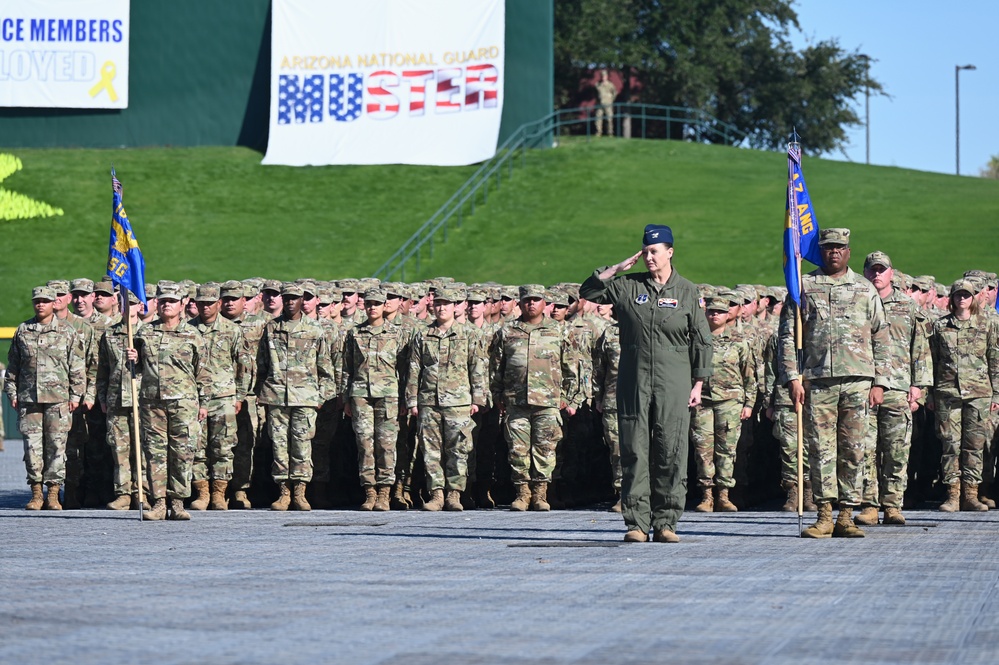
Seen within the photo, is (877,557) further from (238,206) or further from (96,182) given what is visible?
(96,182)

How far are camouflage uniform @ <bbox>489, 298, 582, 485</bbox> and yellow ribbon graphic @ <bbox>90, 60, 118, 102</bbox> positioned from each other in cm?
2802

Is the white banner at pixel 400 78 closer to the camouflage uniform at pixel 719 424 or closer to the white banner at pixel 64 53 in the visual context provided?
the white banner at pixel 64 53

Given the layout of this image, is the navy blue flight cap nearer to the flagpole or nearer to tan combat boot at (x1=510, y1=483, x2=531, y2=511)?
tan combat boot at (x1=510, y1=483, x2=531, y2=511)

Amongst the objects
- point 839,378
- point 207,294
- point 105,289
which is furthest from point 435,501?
point 839,378

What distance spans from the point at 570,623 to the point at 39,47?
35.9 meters

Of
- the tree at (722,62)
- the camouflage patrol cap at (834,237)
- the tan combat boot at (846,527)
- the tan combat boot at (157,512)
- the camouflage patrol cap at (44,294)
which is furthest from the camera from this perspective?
the tree at (722,62)

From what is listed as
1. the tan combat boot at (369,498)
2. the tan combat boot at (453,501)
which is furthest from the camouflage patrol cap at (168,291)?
the tan combat boot at (453,501)

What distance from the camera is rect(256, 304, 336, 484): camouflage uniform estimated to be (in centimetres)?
1656

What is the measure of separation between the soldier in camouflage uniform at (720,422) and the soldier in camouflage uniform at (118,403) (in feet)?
17.2

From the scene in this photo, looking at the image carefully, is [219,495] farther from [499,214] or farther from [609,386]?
[499,214]

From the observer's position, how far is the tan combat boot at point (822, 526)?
12.4m

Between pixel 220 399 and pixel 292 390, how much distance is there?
68 centimetres

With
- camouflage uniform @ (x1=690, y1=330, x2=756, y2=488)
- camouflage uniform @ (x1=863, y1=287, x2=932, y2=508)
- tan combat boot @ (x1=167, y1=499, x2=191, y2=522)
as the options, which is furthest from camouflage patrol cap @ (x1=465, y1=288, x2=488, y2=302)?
camouflage uniform @ (x1=863, y1=287, x2=932, y2=508)

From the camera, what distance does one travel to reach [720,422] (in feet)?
53.1
